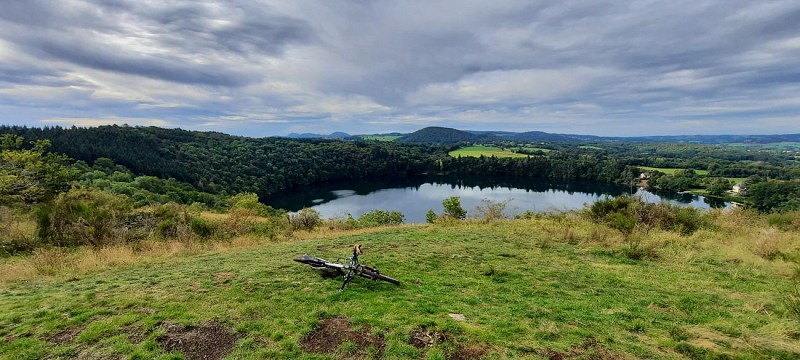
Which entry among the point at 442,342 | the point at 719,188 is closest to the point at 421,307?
the point at 442,342

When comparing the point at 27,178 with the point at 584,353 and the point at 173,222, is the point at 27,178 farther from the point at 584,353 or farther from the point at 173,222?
the point at 584,353

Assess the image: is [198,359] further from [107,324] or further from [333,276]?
[333,276]

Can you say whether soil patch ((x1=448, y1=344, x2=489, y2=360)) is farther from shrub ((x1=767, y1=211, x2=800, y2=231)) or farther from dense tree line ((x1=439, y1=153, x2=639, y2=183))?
dense tree line ((x1=439, y1=153, x2=639, y2=183))

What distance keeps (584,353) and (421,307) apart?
8.17 ft

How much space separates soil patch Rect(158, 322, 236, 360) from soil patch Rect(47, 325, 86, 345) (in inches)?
45.5

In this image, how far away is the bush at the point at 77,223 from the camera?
12602mm

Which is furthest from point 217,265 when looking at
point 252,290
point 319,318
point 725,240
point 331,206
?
point 331,206

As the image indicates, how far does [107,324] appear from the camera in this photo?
16.9 feet

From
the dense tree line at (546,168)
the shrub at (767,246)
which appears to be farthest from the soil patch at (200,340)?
the dense tree line at (546,168)

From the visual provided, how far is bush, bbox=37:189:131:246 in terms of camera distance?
12602 millimetres

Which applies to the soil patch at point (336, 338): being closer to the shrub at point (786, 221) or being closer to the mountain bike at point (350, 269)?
the mountain bike at point (350, 269)

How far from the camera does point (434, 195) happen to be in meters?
76.2

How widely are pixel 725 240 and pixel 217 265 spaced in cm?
1614

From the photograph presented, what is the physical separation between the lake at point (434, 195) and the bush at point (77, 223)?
38.1 metres
